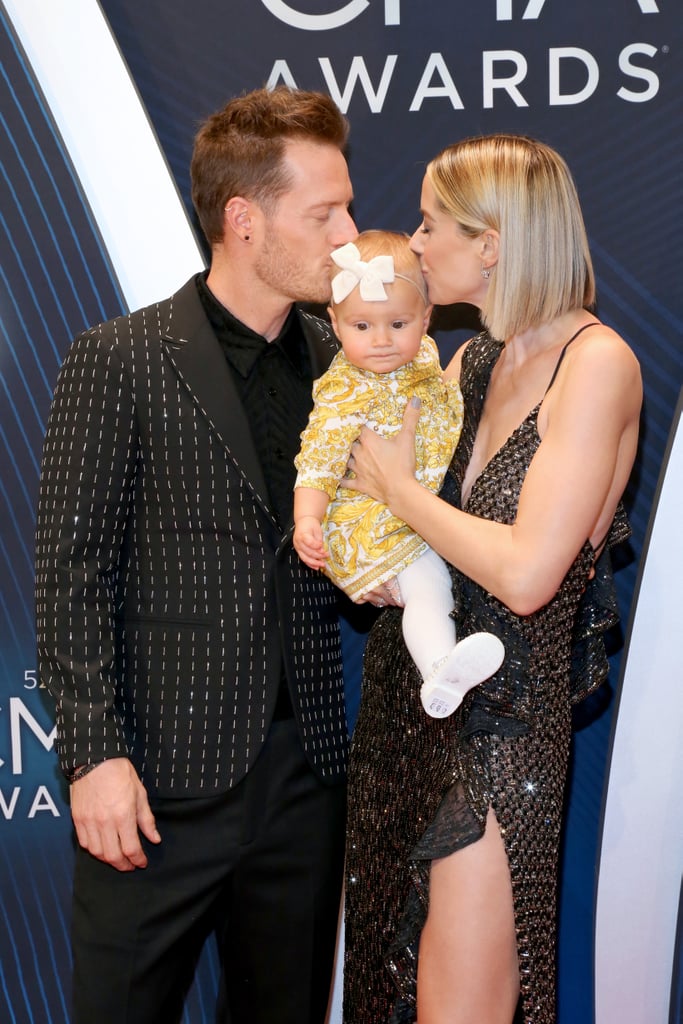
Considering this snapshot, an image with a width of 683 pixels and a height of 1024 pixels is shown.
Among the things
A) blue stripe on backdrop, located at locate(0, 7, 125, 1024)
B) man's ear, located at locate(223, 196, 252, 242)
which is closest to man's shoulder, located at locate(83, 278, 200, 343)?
man's ear, located at locate(223, 196, 252, 242)

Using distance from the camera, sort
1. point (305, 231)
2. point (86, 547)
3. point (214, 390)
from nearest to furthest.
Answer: point (86, 547)
point (214, 390)
point (305, 231)

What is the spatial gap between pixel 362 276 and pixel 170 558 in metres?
0.66

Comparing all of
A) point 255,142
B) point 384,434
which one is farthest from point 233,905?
point 255,142

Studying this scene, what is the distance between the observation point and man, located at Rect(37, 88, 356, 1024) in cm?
221

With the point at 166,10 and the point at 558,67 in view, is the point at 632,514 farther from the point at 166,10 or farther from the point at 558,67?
the point at 166,10

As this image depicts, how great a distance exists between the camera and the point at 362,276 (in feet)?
7.34

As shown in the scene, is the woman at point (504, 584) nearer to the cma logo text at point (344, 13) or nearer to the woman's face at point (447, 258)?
the woman's face at point (447, 258)

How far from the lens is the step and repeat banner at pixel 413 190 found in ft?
9.37

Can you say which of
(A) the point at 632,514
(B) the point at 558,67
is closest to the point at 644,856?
(A) the point at 632,514

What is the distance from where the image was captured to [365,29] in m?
2.87

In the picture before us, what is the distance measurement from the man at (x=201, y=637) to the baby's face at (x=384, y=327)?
8.9 inches

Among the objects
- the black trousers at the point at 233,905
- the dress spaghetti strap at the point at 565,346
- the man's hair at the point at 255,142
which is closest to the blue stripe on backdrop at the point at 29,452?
the man's hair at the point at 255,142

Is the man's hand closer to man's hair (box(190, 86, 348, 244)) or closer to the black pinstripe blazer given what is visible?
the black pinstripe blazer

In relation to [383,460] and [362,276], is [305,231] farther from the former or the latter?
[383,460]
